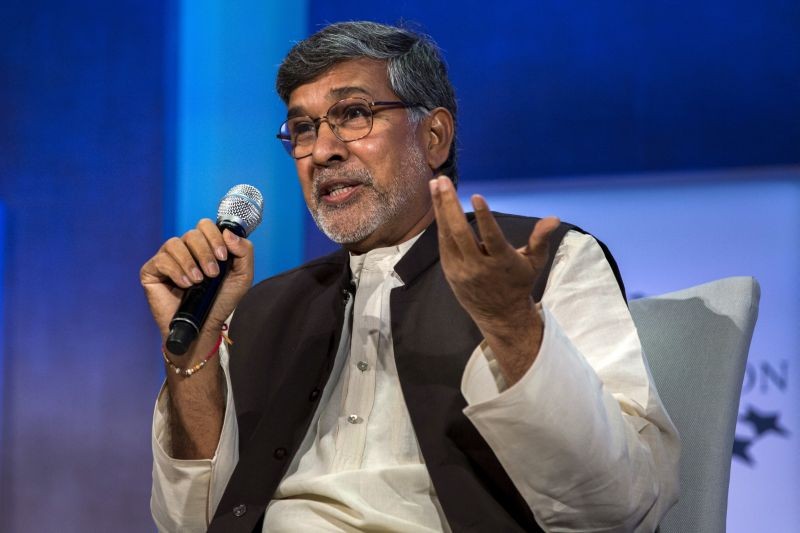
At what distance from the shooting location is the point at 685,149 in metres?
2.80

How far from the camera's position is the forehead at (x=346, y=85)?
6.81 feet

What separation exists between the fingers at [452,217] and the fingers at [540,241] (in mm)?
80

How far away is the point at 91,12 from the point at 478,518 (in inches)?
107

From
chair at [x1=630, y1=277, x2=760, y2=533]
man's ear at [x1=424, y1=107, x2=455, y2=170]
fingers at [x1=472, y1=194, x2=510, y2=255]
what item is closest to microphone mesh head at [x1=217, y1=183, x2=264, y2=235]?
man's ear at [x1=424, y1=107, x2=455, y2=170]

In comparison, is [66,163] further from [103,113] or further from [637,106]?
[637,106]

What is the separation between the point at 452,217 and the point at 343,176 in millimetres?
808

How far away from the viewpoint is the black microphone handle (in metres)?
1.48

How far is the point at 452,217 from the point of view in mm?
1263

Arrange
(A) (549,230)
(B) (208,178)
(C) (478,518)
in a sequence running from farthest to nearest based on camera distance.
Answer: (B) (208,178) → (C) (478,518) → (A) (549,230)

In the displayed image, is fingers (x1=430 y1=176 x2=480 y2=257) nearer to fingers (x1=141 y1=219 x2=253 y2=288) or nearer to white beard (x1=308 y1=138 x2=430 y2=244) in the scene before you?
fingers (x1=141 y1=219 x2=253 y2=288)

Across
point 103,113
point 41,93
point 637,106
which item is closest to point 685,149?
point 637,106

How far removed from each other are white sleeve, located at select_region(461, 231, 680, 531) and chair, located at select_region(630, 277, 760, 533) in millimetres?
182

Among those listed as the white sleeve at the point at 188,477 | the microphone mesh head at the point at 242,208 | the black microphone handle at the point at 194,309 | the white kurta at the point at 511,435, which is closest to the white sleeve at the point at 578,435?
the white kurta at the point at 511,435

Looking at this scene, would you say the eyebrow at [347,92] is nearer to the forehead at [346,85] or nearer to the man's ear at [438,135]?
the forehead at [346,85]
